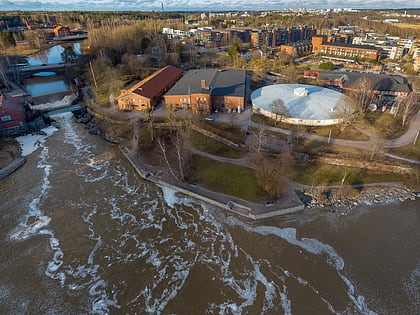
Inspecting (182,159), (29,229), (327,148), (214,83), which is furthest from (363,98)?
(29,229)

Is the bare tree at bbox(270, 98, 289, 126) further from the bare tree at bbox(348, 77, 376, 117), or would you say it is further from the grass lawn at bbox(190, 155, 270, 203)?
the grass lawn at bbox(190, 155, 270, 203)

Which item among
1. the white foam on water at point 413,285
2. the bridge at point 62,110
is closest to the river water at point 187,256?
the white foam on water at point 413,285

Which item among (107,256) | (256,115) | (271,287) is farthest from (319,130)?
(107,256)

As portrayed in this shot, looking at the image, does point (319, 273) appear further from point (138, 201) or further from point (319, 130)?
point (319, 130)

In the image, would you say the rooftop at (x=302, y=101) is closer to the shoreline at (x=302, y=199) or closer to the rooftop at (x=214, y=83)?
the rooftop at (x=214, y=83)

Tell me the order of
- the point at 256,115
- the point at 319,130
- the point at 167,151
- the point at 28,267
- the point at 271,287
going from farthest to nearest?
the point at 256,115, the point at 319,130, the point at 167,151, the point at 28,267, the point at 271,287

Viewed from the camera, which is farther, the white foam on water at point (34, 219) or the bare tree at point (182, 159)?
the bare tree at point (182, 159)

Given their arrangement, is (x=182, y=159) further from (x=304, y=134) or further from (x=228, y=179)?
(x=304, y=134)
